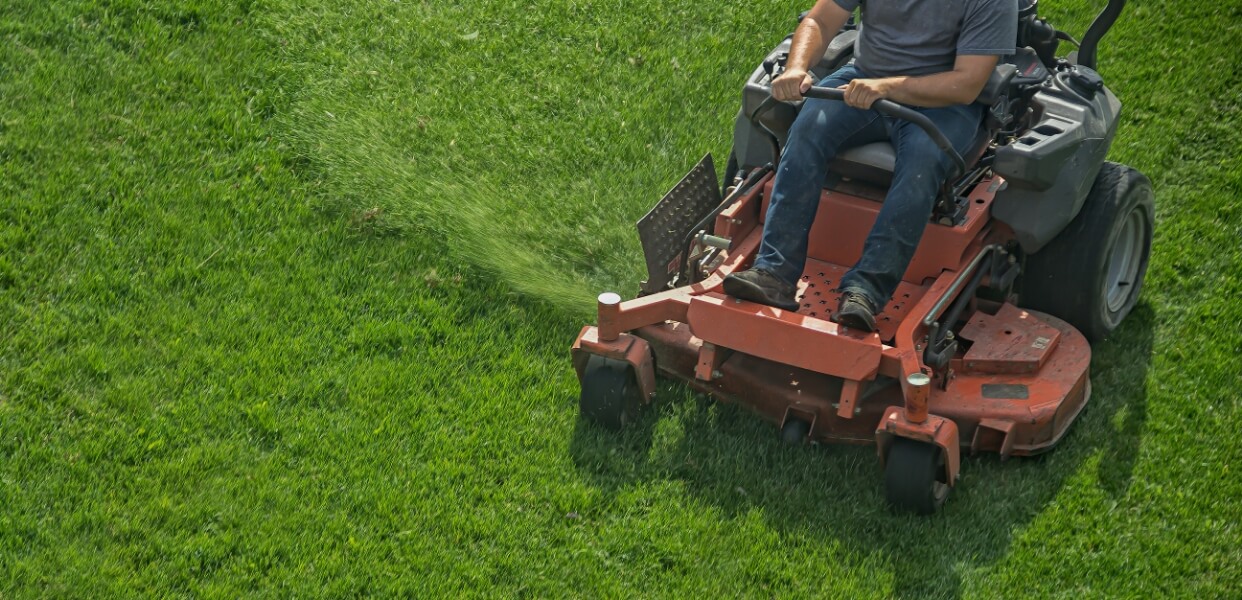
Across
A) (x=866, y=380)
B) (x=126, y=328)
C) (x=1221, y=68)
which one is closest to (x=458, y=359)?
(x=126, y=328)

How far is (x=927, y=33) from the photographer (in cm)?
621

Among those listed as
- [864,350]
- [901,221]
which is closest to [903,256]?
[901,221]

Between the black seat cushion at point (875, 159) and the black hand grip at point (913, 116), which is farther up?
the black hand grip at point (913, 116)

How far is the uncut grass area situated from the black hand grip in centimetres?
124

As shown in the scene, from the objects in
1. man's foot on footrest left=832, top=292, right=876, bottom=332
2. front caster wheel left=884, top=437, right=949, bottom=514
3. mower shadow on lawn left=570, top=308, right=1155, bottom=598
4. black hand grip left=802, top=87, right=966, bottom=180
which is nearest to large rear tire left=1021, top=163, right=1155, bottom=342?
mower shadow on lawn left=570, top=308, right=1155, bottom=598

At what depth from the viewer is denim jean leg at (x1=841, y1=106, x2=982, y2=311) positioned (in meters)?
5.91

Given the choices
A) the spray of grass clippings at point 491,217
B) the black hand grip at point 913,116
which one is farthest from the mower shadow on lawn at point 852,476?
the black hand grip at point 913,116

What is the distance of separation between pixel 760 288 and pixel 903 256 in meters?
0.57

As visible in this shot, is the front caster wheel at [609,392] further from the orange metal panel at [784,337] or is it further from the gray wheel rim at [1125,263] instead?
the gray wheel rim at [1125,263]

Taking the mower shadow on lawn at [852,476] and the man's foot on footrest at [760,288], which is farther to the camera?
the man's foot on footrest at [760,288]

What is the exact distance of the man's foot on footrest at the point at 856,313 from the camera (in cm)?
576

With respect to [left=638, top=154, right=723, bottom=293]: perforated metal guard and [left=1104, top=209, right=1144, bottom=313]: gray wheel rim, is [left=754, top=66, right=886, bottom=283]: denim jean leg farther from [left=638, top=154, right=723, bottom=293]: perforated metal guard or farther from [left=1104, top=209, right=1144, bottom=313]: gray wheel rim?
[left=1104, top=209, right=1144, bottom=313]: gray wheel rim

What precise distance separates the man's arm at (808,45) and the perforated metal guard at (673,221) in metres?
0.73

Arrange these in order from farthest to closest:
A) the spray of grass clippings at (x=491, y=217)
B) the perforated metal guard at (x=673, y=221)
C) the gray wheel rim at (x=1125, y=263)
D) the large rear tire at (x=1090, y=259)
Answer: the spray of grass clippings at (x=491, y=217) < the gray wheel rim at (x=1125, y=263) < the perforated metal guard at (x=673, y=221) < the large rear tire at (x=1090, y=259)
